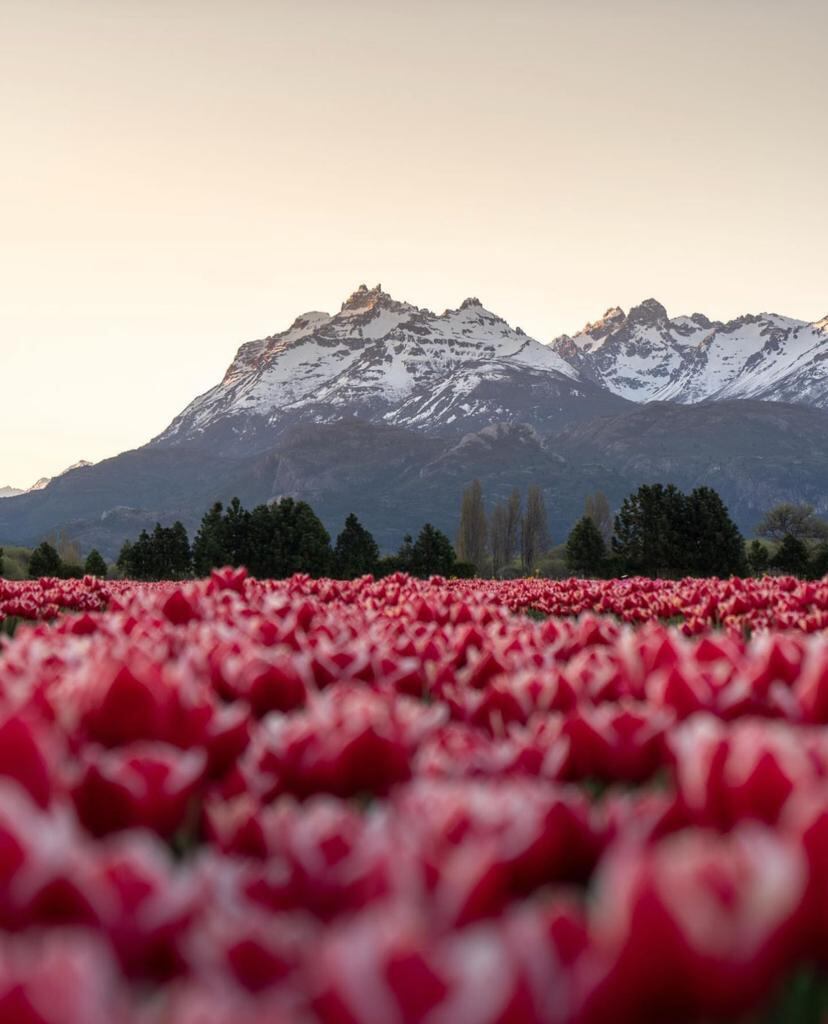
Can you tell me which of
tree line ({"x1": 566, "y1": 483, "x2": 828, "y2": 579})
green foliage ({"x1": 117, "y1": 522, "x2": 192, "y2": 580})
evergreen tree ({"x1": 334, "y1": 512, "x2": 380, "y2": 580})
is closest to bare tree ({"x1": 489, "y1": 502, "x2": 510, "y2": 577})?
tree line ({"x1": 566, "y1": 483, "x2": 828, "y2": 579})

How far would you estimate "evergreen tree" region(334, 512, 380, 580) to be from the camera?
60094 millimetres

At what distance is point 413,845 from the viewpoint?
1.43 metres

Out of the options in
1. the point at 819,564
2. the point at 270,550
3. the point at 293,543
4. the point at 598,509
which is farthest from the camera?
the point at 598,509

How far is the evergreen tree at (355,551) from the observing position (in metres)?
60.1

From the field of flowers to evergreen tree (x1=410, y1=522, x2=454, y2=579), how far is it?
62.5 m

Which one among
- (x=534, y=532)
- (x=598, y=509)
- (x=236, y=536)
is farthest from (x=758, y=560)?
(x=598, y=509)

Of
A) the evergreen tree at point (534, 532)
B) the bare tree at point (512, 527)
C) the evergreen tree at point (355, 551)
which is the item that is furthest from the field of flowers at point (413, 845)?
the bare tree at point (512, 527)

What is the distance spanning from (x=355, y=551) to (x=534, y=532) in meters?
86.7

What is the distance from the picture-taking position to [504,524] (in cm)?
15100

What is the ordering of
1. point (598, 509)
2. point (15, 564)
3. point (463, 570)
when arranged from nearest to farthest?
point (463, 570)
point (15, 564)
point (598, 509)

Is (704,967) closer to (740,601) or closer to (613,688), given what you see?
(613,688)

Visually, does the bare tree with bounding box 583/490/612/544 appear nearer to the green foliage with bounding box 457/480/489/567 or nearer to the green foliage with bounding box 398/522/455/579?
the green foliage with bounding box 457/480/489/567

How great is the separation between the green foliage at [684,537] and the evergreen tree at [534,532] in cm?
7606

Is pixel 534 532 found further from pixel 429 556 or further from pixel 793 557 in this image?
pixel 429 556
